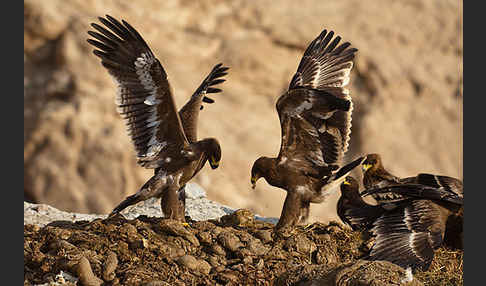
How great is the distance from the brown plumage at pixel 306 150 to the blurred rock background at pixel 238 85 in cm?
839

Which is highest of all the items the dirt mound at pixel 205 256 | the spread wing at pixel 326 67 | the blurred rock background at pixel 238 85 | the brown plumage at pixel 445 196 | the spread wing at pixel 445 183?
the blurred rock background at pixel 238 85

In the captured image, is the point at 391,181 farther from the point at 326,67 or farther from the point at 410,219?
the point at 410,219

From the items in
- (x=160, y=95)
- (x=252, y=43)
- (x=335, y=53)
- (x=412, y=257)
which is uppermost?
(x=252, y=43)

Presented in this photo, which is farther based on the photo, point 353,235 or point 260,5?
point 260,5

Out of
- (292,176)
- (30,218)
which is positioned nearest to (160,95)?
(292,176)

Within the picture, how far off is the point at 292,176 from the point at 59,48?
10873 millimetres

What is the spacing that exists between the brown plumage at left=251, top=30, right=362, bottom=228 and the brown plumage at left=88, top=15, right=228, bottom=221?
31.4 inches

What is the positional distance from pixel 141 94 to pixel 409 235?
3401 mm

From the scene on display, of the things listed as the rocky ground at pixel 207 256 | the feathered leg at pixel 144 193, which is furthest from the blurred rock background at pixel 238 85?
the rocky ground at pixel 207 256

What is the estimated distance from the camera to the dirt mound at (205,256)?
684 cm

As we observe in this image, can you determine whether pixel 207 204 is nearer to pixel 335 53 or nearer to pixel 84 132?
pixel 335 53

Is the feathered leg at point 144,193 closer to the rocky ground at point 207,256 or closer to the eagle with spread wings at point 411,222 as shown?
the rocky ground at point 207,256

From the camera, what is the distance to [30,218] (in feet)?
33.5

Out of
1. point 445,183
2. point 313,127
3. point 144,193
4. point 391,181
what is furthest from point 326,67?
point 144,193
